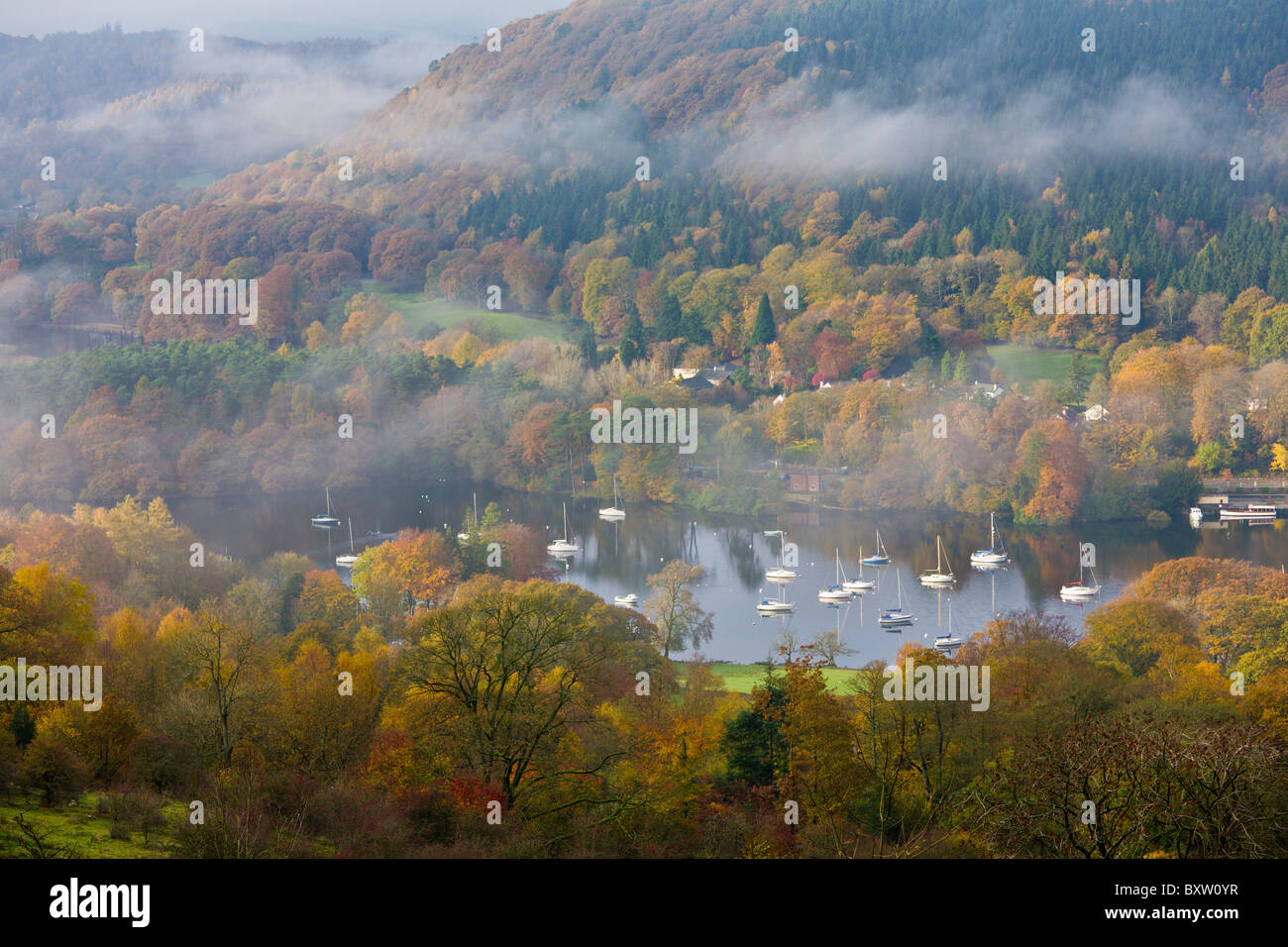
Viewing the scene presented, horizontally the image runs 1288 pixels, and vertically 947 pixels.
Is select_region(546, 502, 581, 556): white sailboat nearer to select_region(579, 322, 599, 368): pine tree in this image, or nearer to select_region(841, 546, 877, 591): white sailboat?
select_region(841, 546, 877, 591): white sailboat

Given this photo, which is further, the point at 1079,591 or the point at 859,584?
the point at 859,584

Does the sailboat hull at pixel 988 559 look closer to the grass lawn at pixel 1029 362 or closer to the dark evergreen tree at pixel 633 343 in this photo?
the grass lawn at pixel 1029 362

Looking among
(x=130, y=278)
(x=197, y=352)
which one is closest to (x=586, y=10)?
(x=130, y=278)

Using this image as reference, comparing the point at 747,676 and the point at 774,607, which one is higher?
the point at 774,607

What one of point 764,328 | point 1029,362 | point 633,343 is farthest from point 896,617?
point 764,328

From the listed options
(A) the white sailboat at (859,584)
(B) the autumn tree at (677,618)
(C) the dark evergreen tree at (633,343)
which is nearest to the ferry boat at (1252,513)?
(A) the white sailboat at (859,584)

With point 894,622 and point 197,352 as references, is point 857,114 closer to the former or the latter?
point 197,352

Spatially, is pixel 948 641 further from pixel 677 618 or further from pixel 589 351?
pixel 589 351
